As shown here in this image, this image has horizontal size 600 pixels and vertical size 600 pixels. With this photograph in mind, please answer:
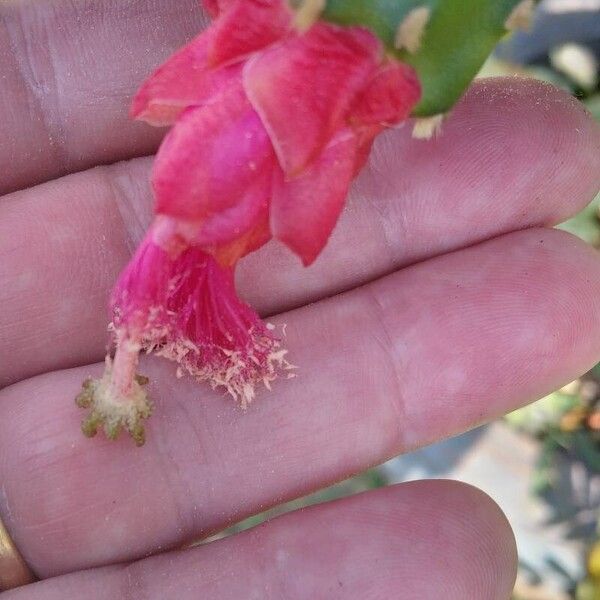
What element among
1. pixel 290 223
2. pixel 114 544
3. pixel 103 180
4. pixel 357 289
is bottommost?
pixel 114 544

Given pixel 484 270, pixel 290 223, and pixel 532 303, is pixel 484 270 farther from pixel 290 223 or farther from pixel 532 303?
pixel 290 223

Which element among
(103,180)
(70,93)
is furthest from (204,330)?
(70,93)

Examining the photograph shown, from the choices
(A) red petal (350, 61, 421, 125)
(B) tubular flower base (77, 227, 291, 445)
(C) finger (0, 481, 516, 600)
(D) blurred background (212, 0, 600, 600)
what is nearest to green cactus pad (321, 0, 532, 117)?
(A) red petal (350, 61, 421, 125)

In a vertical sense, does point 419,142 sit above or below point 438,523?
above

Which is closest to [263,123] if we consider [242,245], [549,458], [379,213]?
[242,245]

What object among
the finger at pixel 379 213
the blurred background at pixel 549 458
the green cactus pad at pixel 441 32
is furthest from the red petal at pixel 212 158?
the blurred background at pixel 549 458

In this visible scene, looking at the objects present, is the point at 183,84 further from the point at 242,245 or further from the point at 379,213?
the point at 379,213

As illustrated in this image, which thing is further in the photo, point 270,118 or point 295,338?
point 295,338
